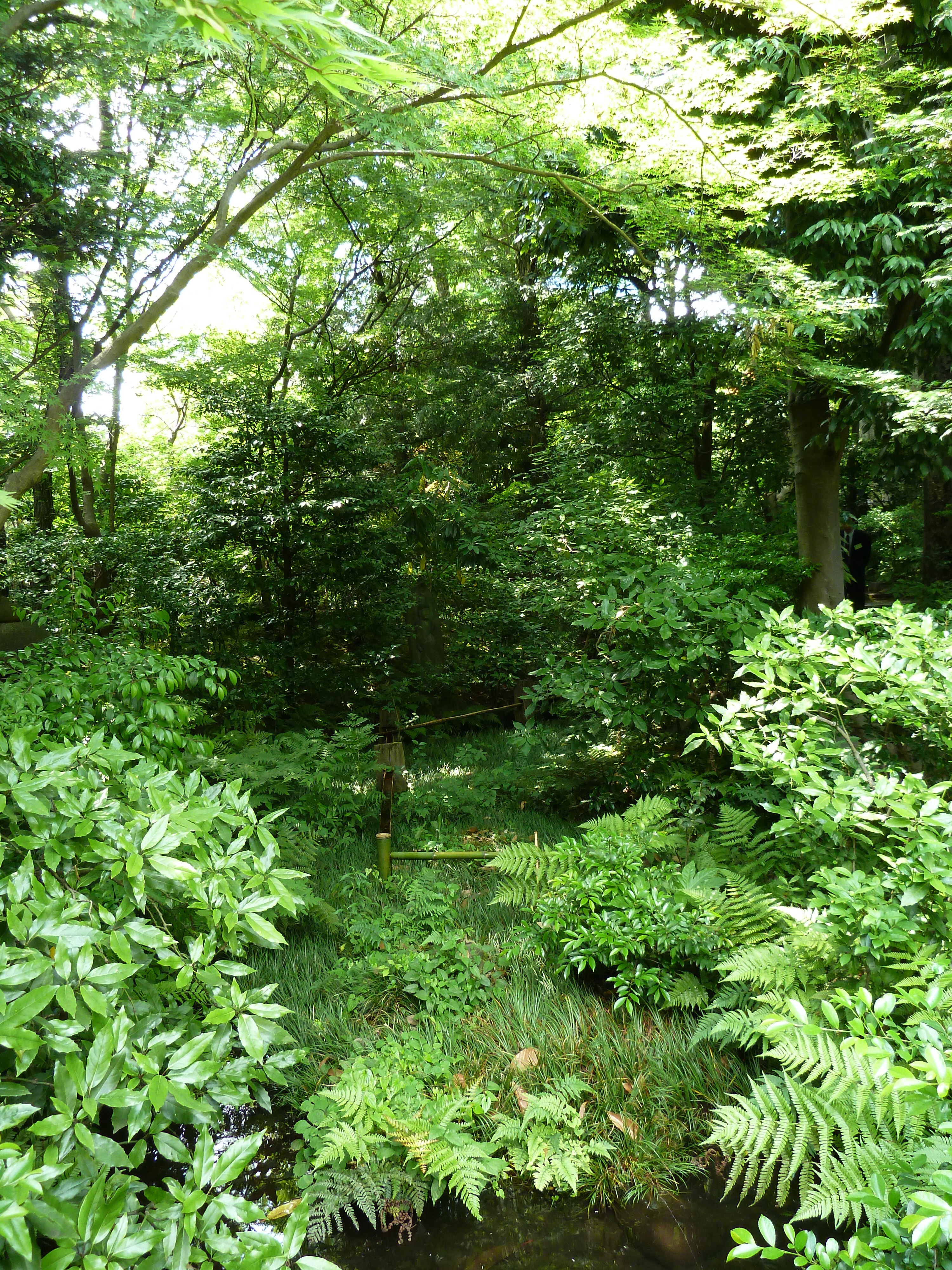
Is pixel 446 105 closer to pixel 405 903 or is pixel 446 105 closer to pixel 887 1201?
pixel 405 903

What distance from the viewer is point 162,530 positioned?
672cm

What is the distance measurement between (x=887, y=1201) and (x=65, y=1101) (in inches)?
57.6

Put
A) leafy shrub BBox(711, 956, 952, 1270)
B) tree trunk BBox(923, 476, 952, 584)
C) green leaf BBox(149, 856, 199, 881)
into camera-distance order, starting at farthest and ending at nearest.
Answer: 1. tree trunk BBox(923, 476, 952, 584)
2. green leaf BBox(149, 856, 199, 881)
3. leafy shrub BBox(711, 956, 952, 1270)

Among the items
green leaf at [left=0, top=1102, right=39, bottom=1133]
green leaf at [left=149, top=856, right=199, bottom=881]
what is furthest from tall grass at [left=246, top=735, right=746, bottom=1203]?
green leaf at [left=0, top=1102, right=39, bottom=1133]

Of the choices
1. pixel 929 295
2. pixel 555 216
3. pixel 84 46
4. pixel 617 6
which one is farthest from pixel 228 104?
pixel 929 295

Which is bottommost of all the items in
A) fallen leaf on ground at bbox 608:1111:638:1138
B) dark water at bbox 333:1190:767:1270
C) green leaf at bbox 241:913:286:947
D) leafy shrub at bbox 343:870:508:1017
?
dark water at bbox 333:1190:767:1270

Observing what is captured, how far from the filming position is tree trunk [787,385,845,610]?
598 cm

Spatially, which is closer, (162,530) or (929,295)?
(929,295)

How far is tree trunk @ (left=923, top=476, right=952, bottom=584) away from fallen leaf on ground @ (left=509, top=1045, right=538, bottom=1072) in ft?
23.4

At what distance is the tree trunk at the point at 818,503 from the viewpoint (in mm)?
5984

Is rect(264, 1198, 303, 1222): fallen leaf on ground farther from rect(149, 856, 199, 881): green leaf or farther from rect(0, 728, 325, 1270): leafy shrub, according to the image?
rect(149, 856, 199, 881): green leaf

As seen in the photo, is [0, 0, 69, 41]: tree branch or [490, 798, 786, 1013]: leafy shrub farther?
[490, 798, 786, 1013]: leafy shrub

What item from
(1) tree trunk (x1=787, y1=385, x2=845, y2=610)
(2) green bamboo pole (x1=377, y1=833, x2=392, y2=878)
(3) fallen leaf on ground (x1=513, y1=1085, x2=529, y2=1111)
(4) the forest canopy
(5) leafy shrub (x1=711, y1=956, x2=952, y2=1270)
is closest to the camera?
(5) leafy shrub (x1=711, y1=956, x2=952, y2=1270)

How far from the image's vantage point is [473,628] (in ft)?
27.1
